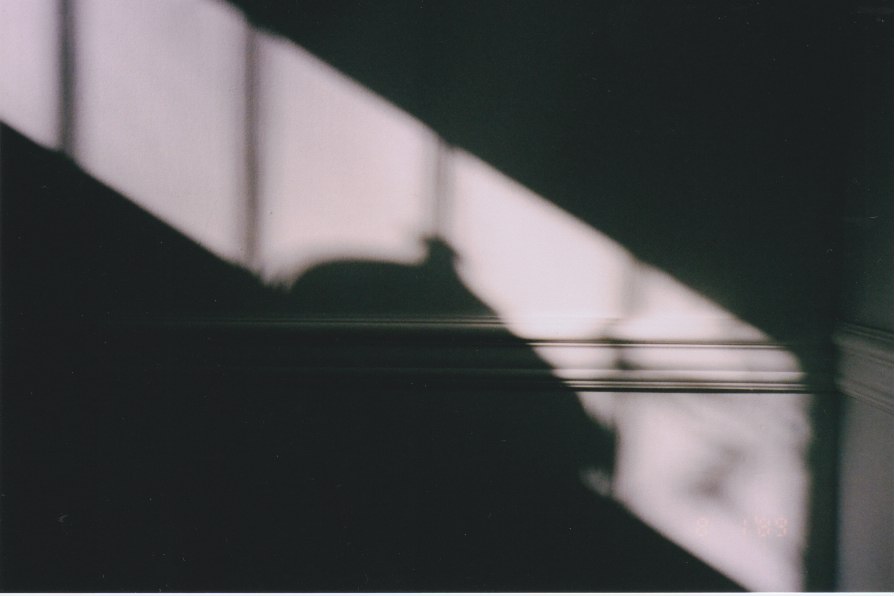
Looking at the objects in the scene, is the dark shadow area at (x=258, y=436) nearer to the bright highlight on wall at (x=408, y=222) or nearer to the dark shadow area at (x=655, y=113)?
the bright highlight on wall at (x=408, y=222)

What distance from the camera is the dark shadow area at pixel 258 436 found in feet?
3.38

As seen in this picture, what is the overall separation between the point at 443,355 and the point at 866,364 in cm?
73

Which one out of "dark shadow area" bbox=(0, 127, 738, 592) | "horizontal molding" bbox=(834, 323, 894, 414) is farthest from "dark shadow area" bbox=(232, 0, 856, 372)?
"dark shadow area" bbox=(0, 127, 738, 592)

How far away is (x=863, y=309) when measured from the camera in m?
0.95

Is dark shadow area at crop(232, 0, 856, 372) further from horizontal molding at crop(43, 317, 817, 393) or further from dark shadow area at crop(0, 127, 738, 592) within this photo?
dark shadow area at crop(0, 127, 738, 592)

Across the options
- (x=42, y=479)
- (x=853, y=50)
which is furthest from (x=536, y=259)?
(x=42, y=479)

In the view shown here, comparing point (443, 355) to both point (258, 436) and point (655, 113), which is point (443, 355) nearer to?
point (258, 436)

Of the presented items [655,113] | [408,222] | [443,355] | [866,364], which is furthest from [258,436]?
[866,364]

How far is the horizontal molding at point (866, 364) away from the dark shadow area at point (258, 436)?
16.9 inches

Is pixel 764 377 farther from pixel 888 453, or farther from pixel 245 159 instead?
pixel 245 159

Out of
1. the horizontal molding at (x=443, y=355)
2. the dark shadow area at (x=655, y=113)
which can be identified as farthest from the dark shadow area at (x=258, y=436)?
the dark shadow area at (x=655, y=113)

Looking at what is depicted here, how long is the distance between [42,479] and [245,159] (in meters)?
0.73

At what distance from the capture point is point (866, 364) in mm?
924

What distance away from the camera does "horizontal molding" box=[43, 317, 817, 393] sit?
1.01 metres
